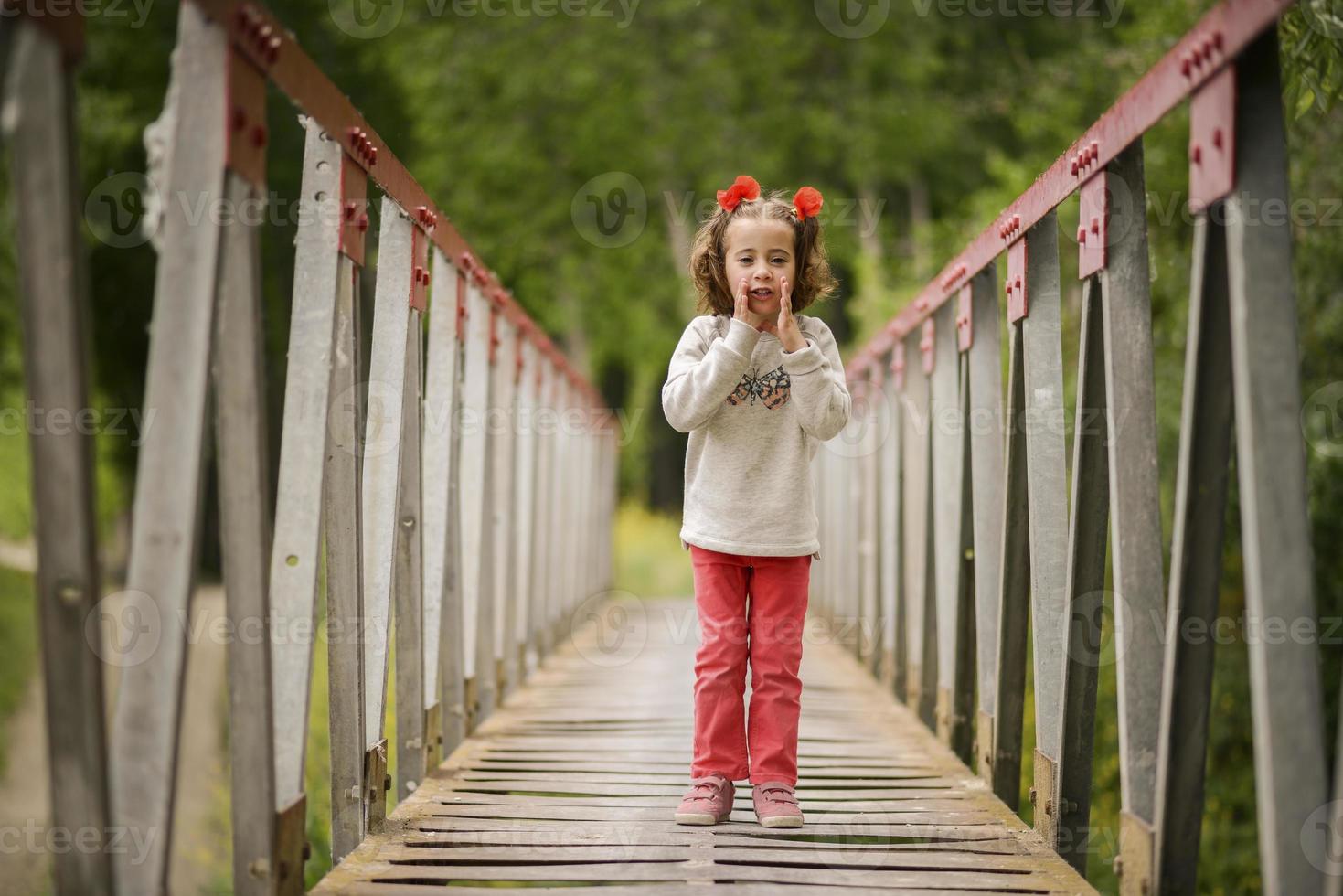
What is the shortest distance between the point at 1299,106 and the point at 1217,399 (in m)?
1.64

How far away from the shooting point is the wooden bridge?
1.66 m

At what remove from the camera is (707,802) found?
2.89 meters

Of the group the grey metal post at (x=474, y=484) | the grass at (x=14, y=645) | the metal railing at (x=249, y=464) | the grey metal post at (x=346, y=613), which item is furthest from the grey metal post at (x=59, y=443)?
the grass at (x=14, y=645)

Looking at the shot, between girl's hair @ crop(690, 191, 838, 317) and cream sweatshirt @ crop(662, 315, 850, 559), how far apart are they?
129 millimetres

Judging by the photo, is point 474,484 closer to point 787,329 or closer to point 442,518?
point 442,518

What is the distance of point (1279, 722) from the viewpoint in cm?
166

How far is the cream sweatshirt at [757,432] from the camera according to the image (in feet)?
9.53

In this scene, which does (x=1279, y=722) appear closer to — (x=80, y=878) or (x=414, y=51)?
(x=80, y=878)

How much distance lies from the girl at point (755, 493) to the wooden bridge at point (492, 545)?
0.21m

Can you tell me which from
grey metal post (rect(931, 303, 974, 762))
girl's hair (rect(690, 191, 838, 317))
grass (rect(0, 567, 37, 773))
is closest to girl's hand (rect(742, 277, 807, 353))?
girl's hair (rect(690, 191, 838, 317))

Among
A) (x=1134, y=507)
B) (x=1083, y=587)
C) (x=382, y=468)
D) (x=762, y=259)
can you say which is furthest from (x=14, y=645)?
(x=1134, y=507)

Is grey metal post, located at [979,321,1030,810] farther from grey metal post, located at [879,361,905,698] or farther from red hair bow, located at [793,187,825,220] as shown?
grey metal post, located at [879,361,905,698]

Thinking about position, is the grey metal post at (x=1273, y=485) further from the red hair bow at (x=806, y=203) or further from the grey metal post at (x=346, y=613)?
the grey metal post at (x=346, y=613)

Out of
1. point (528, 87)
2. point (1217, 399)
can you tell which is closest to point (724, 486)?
point (1217, 399)
